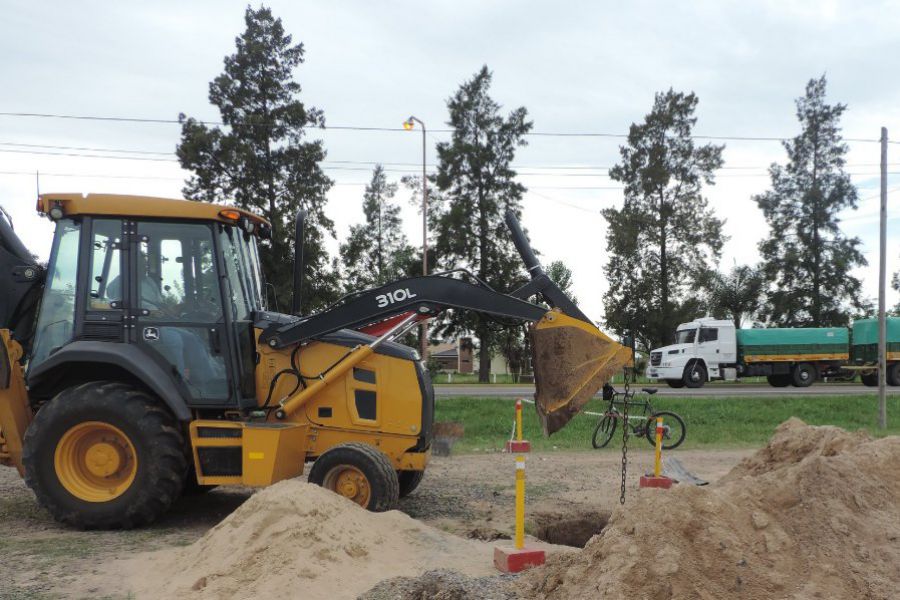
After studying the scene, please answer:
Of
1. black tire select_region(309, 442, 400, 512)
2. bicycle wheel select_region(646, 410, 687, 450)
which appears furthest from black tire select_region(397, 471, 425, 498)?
bicycle wheel select_region(646, 410, 687, 450)

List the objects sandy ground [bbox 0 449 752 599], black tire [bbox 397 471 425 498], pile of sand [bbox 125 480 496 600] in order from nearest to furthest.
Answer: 1. pile of sand [bbox 125 480 496 600]
2. sandy ground [bbox 0 449 752 599]
3. black tire [bbox 397 471 425 498]

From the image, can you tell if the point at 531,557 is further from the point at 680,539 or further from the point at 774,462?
the point at 774,462

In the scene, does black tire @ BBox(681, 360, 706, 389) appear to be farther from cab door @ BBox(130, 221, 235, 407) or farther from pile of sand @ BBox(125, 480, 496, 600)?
cab door @ BBox(130, 221, 235, 407)

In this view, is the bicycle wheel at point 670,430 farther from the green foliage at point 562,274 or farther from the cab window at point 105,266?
the green foliage at point 562,274

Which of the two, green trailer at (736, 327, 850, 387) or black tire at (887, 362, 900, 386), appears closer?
green trailer at (736, 327, 850, 387)

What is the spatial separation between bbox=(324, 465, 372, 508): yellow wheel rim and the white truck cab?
23.5 meters

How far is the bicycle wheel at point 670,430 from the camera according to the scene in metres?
14.2

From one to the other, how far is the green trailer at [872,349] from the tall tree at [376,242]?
22.8 m

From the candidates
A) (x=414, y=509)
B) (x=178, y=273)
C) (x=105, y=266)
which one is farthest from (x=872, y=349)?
(x=105, y=266)

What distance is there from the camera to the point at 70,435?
7.22 meters

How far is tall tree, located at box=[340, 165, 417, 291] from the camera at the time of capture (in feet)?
146

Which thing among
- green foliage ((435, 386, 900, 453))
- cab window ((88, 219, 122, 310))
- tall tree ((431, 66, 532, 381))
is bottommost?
green foliage ((435, 386, 900, 453))

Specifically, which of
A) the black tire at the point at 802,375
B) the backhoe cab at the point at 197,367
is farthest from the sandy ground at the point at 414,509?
the black tire at the point at 802,375

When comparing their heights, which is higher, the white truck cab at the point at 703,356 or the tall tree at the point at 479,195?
the tall tree at the point at 479,195
